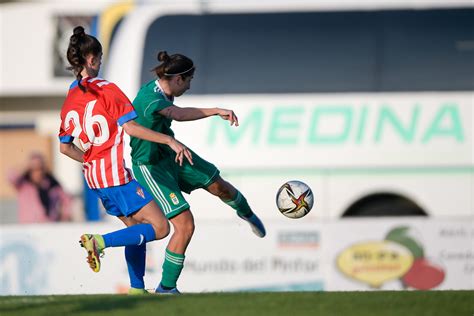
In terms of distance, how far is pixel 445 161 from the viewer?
13.7 m

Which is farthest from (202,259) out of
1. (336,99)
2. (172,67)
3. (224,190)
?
(172,67)

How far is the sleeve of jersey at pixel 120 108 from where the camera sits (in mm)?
8133

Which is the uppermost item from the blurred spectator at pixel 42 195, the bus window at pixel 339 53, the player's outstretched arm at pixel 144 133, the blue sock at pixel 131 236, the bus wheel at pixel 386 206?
the bus window at pixel 339 53

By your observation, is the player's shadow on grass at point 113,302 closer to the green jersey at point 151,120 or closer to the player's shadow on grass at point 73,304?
the player's shadow on grass at point 73,304

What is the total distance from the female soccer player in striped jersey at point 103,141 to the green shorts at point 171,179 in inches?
11.4

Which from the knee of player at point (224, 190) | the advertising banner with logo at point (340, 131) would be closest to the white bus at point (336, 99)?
the advertising banner with logo at point (340, 131)

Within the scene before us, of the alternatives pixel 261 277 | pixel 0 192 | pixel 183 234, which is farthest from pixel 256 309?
pixel 0 192

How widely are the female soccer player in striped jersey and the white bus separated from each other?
5339 millimetres

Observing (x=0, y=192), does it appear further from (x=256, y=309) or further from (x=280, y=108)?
(x=256, y=309)

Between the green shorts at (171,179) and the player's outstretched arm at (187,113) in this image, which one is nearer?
the player's outstretched arm at (187,113)

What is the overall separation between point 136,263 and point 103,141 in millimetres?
1037

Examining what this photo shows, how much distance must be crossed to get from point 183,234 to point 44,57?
15.5m

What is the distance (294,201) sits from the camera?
9422mm

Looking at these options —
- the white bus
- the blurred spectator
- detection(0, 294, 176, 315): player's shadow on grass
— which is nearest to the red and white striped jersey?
detection(0, 294, 176, 315): player's shadow on grass
